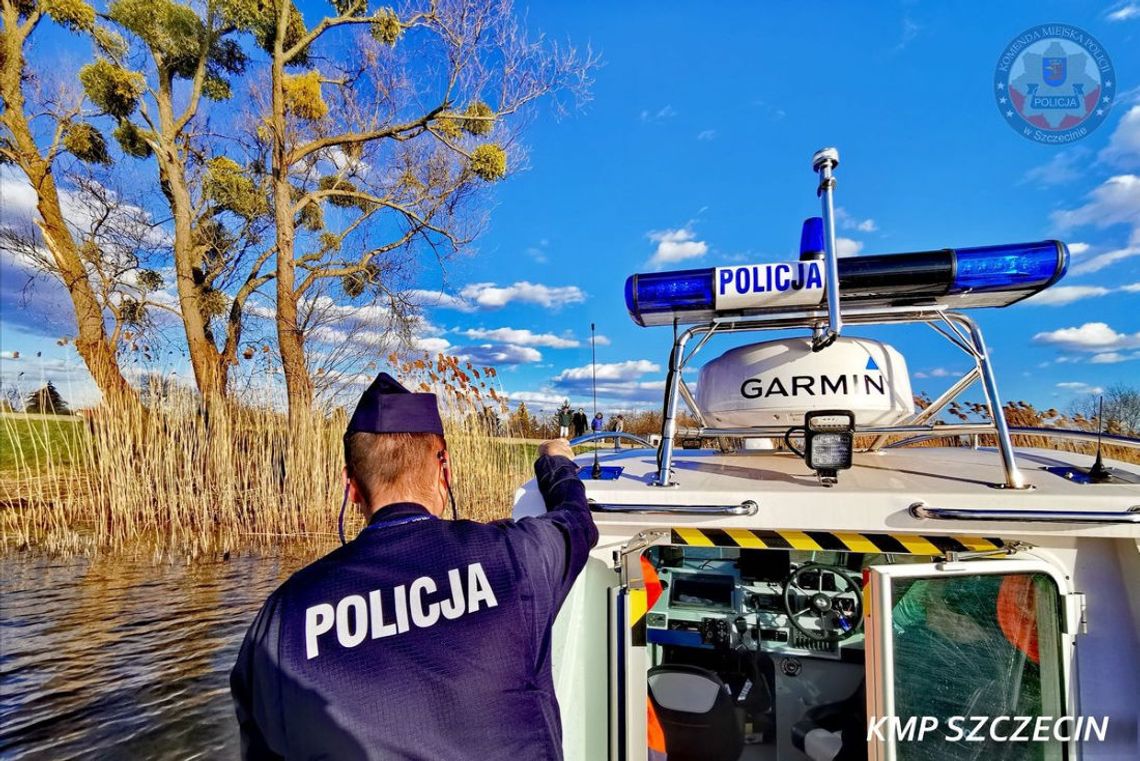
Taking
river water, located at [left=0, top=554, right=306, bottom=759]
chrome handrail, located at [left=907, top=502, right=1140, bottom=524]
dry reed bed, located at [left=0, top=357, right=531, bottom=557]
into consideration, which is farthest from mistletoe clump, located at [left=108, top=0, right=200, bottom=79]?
chrome handrail, located at [left=907, top=502, right=1140, bottom=524]

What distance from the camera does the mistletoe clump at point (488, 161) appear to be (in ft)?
40.1

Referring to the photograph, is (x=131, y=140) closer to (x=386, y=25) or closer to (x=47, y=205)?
(x=47, y=205)

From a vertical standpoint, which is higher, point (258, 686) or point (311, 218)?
point (311, 218)

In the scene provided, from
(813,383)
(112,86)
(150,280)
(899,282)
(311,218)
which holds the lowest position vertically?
(813,383)

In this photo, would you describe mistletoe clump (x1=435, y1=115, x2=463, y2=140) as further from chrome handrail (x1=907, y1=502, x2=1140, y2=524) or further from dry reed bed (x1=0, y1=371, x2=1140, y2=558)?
chrome handrail (x1=907, y1=502, x2=1140, y2=524)

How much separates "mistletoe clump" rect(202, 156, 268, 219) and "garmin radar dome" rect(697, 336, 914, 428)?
1386cm

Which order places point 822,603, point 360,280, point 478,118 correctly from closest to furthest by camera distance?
1. point 822,603
2. point 478,118
3. point 360,280

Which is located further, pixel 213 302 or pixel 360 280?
pixel 360 280

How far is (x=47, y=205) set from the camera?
446 inches

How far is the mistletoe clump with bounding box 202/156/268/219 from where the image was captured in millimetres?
12781

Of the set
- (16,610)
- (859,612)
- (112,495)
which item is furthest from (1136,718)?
(112,495)

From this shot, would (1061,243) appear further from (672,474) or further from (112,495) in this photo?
(112,495)

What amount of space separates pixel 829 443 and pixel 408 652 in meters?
1.45

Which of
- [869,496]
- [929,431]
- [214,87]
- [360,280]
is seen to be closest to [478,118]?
[360,280]
